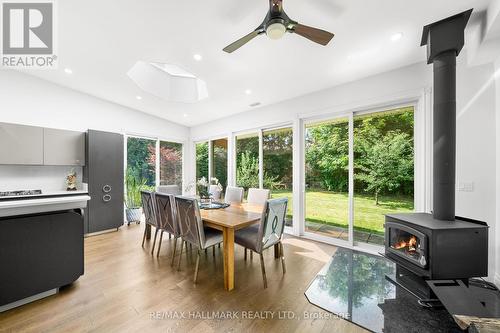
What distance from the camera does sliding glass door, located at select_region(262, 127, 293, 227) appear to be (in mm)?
4082

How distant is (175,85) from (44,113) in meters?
2.38

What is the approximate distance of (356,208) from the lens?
330cm

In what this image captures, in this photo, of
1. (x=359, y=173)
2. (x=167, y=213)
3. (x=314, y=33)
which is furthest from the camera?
(x=359, y=173)

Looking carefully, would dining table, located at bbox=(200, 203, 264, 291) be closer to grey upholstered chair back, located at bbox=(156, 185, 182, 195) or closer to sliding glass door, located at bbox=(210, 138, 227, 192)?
grey upholstered chair back, located at bbox=(156, 185, 182, 195)

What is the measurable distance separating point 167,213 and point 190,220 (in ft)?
1.85

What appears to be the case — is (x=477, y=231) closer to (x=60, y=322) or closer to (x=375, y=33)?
(x=375, y=33)

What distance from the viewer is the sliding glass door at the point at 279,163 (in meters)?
4.08

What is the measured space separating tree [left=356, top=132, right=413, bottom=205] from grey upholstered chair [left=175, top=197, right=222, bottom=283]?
242cm

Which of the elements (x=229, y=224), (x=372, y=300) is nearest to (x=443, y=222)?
(x=372, y=300)

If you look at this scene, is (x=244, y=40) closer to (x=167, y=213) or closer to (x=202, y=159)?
(x=167, y=213)

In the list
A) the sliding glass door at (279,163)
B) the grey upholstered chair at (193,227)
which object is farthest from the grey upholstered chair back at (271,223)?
the sliding glass door at (279,163)

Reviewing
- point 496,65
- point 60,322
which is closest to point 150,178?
point 60,322

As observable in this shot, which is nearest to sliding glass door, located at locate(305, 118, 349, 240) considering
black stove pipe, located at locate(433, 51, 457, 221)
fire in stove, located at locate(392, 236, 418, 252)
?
fire in stove, located at locate(392, 236, 418, 252)

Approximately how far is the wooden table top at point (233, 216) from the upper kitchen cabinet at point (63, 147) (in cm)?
294
